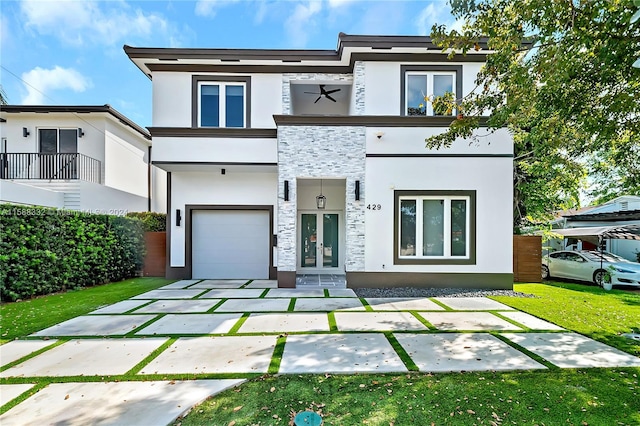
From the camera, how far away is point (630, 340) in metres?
4.82

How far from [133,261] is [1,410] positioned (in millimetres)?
9079

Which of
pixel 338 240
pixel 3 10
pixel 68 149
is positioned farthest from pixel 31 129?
pixel 338 240

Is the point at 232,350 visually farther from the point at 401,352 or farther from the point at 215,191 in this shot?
the point at 215,191

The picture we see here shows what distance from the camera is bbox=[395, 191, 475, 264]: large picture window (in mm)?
8852

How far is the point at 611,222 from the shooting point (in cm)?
1641

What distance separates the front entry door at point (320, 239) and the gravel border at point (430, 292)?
9.79 ft

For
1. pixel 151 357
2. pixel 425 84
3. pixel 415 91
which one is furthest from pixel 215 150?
pixel 425 84

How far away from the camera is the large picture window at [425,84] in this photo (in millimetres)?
9461

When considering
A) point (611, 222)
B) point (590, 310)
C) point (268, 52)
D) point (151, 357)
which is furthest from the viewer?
point (611, 222)

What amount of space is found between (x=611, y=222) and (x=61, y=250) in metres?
24.9

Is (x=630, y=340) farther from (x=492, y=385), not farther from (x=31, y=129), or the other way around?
(x=31, y=129)

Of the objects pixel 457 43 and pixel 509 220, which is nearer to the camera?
pixel 457 43

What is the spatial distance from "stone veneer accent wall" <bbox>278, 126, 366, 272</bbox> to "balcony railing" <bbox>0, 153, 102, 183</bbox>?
1029 cm

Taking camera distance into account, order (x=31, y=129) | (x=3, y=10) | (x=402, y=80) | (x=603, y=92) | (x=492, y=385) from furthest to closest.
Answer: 1. (x=31, y=129)
2. (x=402, y=80)
3. (x=3, y=10)
4. (x=603, y=92)
5. (x=492, y=385)
